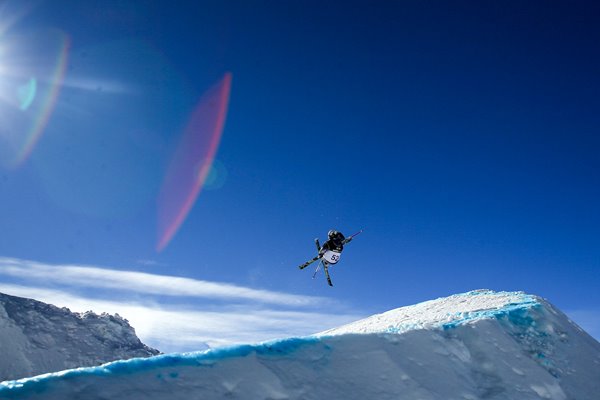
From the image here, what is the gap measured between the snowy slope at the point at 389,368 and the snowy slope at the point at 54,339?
13202 centimetres

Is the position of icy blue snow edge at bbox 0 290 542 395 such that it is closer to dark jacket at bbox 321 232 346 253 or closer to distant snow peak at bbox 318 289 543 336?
distant snow peak at bbox 318 289 543 336

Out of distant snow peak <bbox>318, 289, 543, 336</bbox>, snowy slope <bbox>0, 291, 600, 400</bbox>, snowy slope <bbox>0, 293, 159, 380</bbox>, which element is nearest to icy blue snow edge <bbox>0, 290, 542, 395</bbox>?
snowy slope <bbox>0, 291, 600, 400</bbox>

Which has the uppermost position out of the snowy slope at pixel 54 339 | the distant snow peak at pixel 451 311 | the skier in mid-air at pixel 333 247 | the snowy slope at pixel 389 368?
the snowy slope at pixel 54 339

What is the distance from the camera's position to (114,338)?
536 ft

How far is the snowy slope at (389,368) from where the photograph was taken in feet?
20.5

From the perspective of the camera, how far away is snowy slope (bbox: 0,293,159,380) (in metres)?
124

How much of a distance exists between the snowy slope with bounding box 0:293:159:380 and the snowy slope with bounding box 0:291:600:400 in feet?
433

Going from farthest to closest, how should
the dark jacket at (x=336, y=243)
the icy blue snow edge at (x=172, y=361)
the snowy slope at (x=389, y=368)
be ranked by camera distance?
the dark jacket at (x=336, y=243) → the snowy slope at (x=389, y=368) → the icy blue snow edge at (x=172, y=361)

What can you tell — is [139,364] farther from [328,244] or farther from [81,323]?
[81,323]

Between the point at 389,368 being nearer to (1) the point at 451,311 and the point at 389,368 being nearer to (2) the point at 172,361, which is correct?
(2) the point at 172,361

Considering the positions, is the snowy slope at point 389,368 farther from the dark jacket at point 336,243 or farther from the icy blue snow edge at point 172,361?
the dark jacket at point 336,243

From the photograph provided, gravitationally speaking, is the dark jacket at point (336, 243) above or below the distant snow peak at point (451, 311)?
above

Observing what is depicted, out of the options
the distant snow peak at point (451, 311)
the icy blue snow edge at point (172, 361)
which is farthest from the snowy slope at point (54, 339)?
the icy blue snow edge at point (172, 361)

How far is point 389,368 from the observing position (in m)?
7.72
